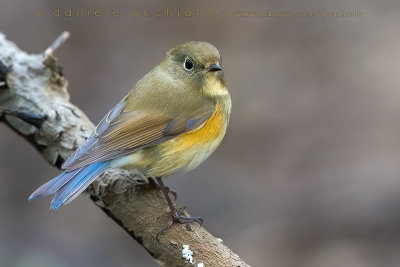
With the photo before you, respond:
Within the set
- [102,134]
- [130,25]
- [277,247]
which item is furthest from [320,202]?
[130,25]

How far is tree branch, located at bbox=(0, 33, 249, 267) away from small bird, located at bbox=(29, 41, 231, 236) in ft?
0.33

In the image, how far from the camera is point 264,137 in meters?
7.34

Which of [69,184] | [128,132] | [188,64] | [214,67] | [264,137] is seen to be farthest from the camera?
[264,137]

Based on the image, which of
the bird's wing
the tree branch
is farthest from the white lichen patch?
the bird's wing

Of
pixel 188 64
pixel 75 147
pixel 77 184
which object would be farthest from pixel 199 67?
pixel 77 184

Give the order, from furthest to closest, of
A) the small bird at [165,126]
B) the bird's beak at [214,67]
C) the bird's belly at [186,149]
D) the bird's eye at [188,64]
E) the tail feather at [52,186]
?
the bird's eye at [188,64] → the bird's beak at [214,67] → the bird's belly at [186,149] → the small bird at [165,126] → the tail feather at [52,186]

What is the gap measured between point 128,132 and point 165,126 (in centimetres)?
23

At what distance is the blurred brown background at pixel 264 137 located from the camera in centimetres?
608

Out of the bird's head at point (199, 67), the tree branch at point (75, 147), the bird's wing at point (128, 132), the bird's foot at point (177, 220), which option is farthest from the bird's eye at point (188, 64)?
the bird's foot at point (177, 220)

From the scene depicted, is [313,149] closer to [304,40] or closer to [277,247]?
[277,247]

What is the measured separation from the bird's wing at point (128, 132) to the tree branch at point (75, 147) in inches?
10.9

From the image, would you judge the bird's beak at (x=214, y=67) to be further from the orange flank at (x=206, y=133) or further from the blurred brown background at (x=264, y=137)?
the blurred brown background at (x=264, y=137)

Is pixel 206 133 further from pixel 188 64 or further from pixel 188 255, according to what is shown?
pixel 188 255

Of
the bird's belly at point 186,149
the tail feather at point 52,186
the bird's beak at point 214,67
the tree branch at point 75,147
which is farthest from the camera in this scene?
the bird's beak at point 214,67
